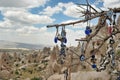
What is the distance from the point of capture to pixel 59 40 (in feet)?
27.5

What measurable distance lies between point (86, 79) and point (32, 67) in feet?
271

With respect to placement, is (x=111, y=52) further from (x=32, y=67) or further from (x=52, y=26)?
(x=32, y=67)

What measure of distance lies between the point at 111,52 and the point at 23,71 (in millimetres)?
90028

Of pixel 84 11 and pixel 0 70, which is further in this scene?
pixel 0 70

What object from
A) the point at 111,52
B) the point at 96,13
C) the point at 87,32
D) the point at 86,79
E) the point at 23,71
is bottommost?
the point at 23,71

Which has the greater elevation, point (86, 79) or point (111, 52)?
point (111, 52)

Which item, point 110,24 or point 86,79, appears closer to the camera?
point 110,24

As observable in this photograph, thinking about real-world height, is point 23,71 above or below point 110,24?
below

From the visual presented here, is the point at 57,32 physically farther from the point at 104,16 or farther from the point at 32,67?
the point at 32,67

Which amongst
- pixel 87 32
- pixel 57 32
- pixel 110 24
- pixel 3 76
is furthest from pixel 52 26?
pixel 3 76

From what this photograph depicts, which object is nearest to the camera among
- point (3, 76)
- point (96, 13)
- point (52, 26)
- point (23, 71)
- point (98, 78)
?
point (96, 13)

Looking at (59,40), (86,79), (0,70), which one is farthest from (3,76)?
(59,40)

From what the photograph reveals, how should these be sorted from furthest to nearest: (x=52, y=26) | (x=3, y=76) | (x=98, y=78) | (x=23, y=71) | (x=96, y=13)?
(x=23, y=71) < (x=3, y=76) < (x=98, y=78) < (x=52, y=26) < (x=96, y=13)

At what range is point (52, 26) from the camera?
7949 millimetres
